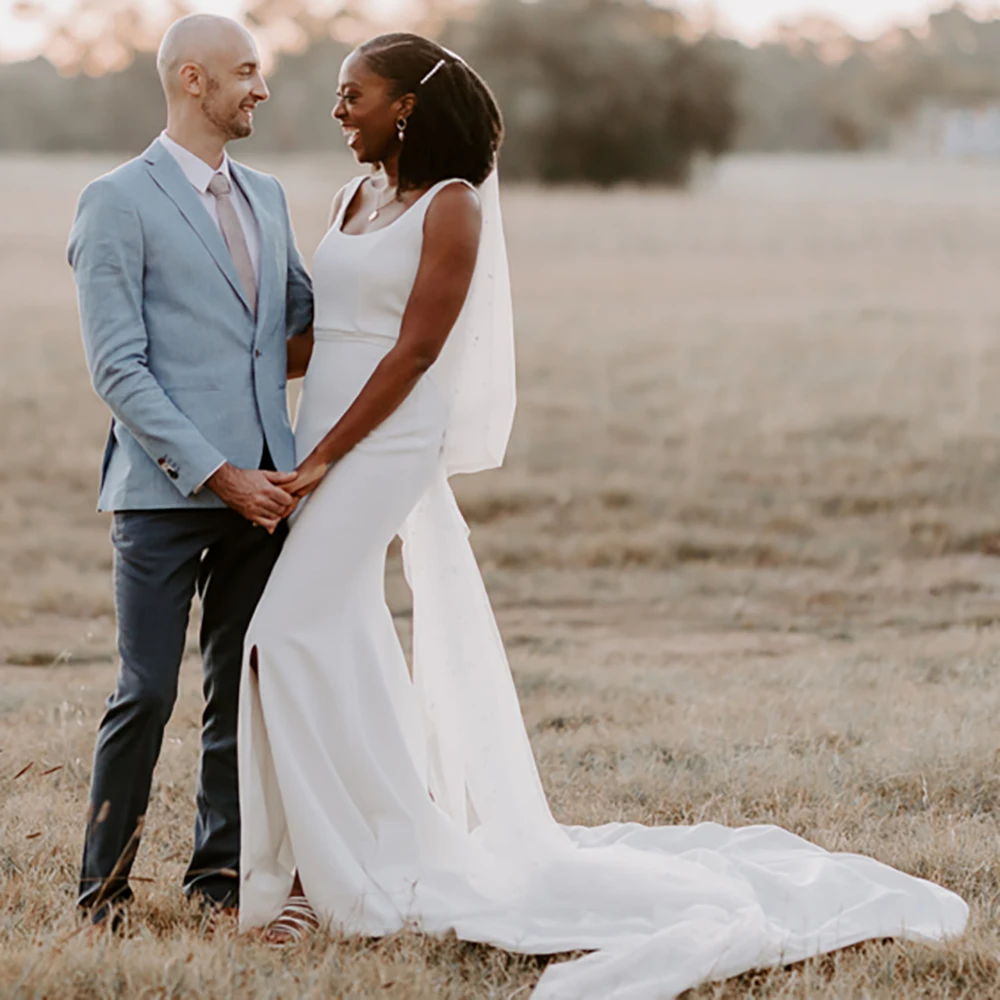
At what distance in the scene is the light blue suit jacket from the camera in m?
3.63

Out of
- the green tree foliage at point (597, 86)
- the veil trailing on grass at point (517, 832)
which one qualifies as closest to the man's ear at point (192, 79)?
the veil trailing on grass at point (517, 832)

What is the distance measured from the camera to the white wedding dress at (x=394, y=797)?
3.71 meters

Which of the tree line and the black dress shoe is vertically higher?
the tree line

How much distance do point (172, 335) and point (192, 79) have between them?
1.98 feet

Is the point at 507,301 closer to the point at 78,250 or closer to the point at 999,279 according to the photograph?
the point at 78,250

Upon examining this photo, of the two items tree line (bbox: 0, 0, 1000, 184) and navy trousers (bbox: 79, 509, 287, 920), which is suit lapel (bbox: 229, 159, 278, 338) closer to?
navy trousers (bbox: 79, 509, 287, 920)

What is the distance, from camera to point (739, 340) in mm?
15562

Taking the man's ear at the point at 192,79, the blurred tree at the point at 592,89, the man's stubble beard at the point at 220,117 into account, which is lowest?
the man's stubble beard at the point at 220,117

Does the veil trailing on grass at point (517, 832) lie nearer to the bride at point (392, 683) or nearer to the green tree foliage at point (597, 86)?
the bride at point (392, 683)

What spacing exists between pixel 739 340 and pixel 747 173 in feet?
84.8

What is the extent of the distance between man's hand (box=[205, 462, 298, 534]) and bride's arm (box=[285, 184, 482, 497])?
37 mm

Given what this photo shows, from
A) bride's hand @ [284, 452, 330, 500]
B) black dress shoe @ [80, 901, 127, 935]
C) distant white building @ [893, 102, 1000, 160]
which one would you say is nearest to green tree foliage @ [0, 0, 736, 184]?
distant white building @ [893, 102, 1000, 160]

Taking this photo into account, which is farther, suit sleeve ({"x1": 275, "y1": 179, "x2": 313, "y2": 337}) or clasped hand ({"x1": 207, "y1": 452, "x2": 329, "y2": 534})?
suit sleeve ({"x1": 275, "y1": 179, "x2": 313, "y2": 337})

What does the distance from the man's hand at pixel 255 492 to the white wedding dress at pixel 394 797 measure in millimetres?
99
